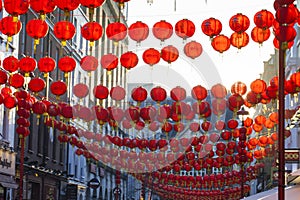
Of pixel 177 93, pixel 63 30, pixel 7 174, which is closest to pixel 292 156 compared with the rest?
pixel 177 93

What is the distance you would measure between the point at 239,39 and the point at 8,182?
16584mm

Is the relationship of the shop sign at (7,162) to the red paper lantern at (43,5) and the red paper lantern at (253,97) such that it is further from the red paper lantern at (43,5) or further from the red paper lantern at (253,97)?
the red paper lantern at (43,5)

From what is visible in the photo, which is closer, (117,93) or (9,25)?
(9,25)

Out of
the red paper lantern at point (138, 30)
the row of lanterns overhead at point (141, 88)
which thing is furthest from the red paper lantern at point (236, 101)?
the red paper lantern at point (138, 30)

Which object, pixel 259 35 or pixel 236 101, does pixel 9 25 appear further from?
pixel 236 101

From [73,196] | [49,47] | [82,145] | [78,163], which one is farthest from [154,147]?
[78,163]

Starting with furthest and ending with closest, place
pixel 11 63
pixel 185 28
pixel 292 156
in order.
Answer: pixel 292 156, pixel 11 63, pixel 185 28

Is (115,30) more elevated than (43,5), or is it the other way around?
(43,5)

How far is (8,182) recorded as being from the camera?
103 ft

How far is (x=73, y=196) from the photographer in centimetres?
4641

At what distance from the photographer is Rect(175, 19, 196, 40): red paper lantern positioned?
17672 millimetres

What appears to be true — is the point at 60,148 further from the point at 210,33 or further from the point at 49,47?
the point at 210,33

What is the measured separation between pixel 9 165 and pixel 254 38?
17623mm

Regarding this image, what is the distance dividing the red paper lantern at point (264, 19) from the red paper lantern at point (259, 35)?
47cm
